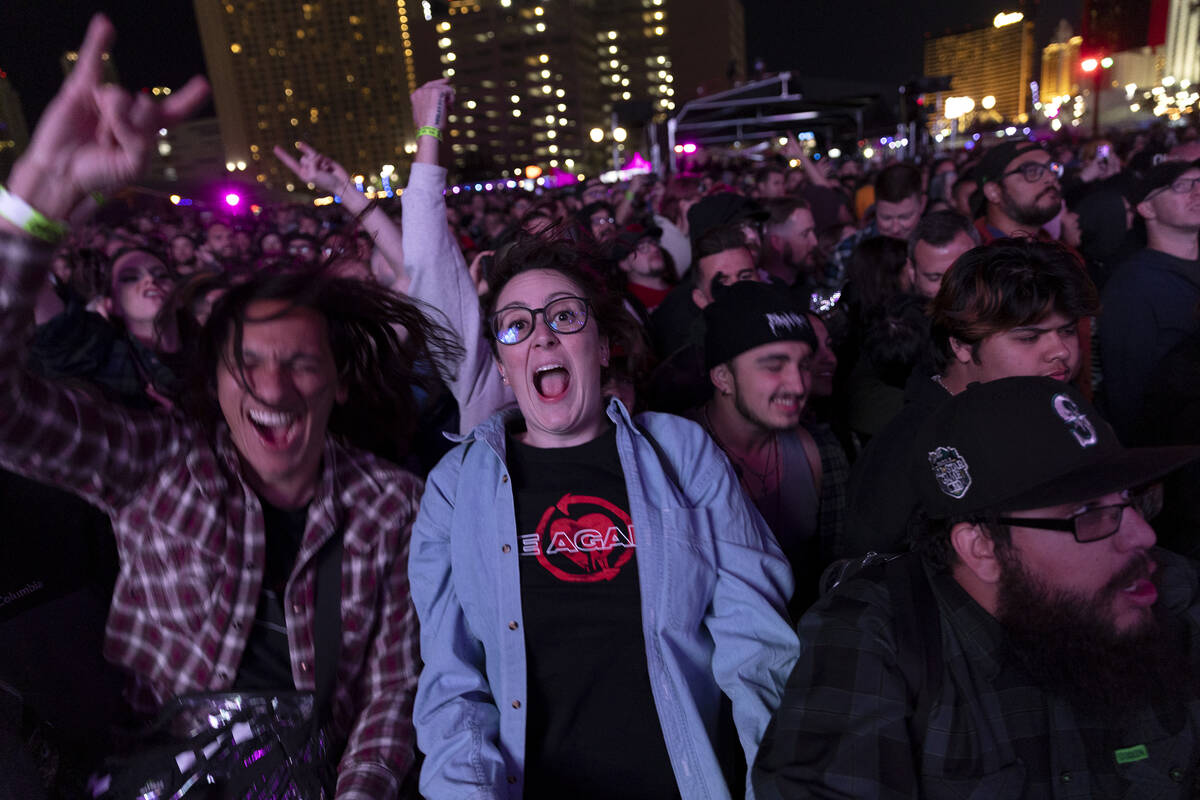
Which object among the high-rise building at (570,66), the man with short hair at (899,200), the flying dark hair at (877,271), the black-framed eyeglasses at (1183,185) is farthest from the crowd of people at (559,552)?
the high-rise building at (570,66)

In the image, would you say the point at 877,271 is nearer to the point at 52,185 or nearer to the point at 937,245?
the point at 937,245

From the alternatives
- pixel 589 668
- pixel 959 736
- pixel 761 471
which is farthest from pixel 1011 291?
pixel 589 668

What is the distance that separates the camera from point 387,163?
92938 mm

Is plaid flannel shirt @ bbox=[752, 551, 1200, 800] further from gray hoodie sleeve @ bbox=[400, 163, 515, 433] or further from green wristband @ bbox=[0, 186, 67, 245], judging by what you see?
green wristband @ bbox=[0, 186, 67, 245]

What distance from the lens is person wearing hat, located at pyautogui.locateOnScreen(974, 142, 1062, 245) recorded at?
14.8 ft

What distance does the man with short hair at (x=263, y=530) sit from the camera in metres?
1.97

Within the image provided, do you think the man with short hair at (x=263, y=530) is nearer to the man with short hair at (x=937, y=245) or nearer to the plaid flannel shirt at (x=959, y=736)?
the plaid flannel shirt at (x=959, y=736)

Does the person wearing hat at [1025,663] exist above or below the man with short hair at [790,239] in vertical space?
below

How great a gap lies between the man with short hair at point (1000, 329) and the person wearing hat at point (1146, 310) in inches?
41.3

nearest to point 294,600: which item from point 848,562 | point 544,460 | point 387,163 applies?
point 544,460

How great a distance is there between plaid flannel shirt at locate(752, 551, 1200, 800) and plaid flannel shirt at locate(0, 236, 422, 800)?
1.19 metres

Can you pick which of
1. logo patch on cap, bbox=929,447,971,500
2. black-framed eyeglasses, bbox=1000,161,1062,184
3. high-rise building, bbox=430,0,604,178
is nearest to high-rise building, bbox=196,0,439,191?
high-rise building, bbox=430,0,604,178

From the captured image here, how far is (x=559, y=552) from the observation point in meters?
2.13

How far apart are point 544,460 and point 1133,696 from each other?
5.38ft
